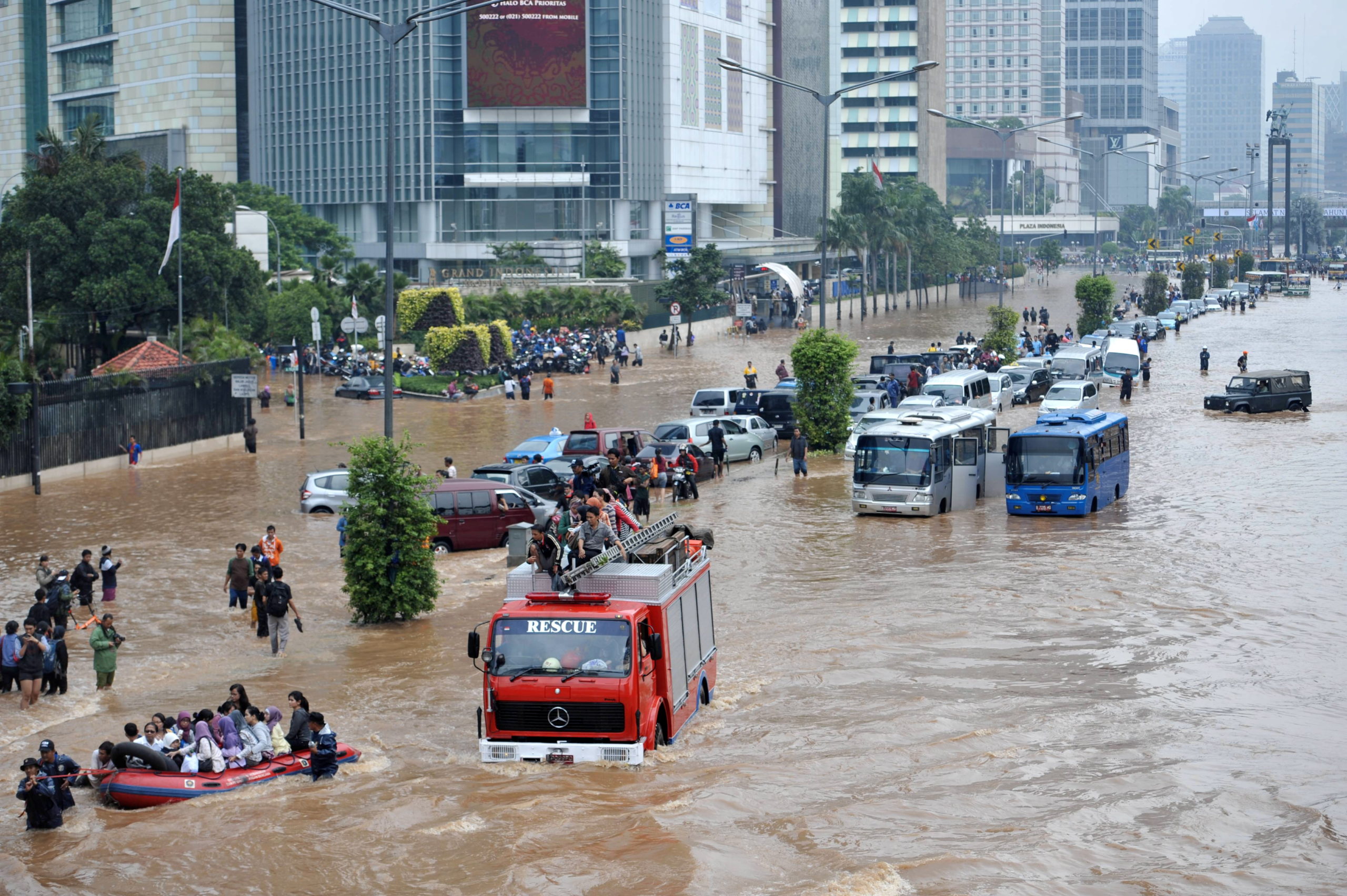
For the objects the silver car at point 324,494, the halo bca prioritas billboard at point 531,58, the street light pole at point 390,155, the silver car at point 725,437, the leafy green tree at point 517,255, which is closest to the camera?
the street light pole at point 390,155

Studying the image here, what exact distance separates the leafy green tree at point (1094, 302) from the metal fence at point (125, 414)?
49322 millimetres

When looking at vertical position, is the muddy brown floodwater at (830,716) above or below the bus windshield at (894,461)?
below

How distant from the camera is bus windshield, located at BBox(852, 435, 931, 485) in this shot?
33.2m

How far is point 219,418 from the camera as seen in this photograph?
47469 millimetres

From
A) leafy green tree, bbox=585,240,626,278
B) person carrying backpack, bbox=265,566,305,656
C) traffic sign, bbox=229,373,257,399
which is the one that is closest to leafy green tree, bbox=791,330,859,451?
traffic sign, bbox=229,373,257,399

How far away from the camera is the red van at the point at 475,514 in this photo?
3027 cm

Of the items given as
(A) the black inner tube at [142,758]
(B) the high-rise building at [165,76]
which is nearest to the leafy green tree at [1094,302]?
(B) the high-rise building at [165,76]

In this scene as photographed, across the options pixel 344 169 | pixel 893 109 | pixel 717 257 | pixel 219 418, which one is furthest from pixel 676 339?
pixel 893 109

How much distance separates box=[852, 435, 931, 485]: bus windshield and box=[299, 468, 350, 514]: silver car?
37.4 ft

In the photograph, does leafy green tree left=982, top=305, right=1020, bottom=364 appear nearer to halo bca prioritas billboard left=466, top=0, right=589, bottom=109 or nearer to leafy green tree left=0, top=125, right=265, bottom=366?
leafy green tree left=0, top=125, right=265, bottom=366

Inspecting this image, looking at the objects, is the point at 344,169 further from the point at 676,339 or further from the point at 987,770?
the point at 987,770

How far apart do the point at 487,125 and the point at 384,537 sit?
9175 cm

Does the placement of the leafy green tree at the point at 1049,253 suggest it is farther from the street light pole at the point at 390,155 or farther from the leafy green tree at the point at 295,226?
the street light pole at the point at 390,155

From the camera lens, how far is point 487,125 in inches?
4417
